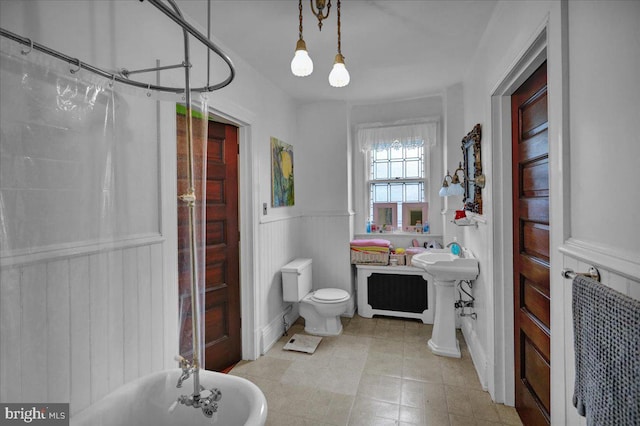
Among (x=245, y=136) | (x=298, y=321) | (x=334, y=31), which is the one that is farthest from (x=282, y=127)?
(x=298, y=321)

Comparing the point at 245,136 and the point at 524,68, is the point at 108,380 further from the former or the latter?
the point at 524,68

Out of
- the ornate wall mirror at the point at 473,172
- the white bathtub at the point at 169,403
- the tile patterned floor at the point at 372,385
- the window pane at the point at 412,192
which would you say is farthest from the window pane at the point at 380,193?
the white bathtub at the point at 169,403

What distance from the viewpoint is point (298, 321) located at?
3393 millimetres

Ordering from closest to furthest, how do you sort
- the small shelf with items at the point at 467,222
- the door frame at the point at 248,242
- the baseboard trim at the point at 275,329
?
the small shelf with items at the point at 467,222, the door frame at the point at 248,242, the baseboard trim at the point at 275,329

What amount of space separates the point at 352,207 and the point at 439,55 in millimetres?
1888

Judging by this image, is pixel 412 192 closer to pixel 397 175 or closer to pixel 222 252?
pixel 397 175

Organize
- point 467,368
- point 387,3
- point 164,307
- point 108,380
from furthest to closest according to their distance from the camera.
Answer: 1. point 467,368
2. point 387,3
3. point 164,307
4. point 108,380

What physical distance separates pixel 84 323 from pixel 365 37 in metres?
2.34

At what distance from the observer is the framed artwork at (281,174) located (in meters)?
2.96

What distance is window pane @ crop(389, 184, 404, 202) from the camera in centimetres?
373

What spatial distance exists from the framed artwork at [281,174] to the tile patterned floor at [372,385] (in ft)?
4.64

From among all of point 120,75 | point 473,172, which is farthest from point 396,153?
point 120,75

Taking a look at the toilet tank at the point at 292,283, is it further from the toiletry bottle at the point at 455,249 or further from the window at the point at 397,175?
the toiletry bottle at the point at 455,249

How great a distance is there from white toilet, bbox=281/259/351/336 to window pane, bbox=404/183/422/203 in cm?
143
